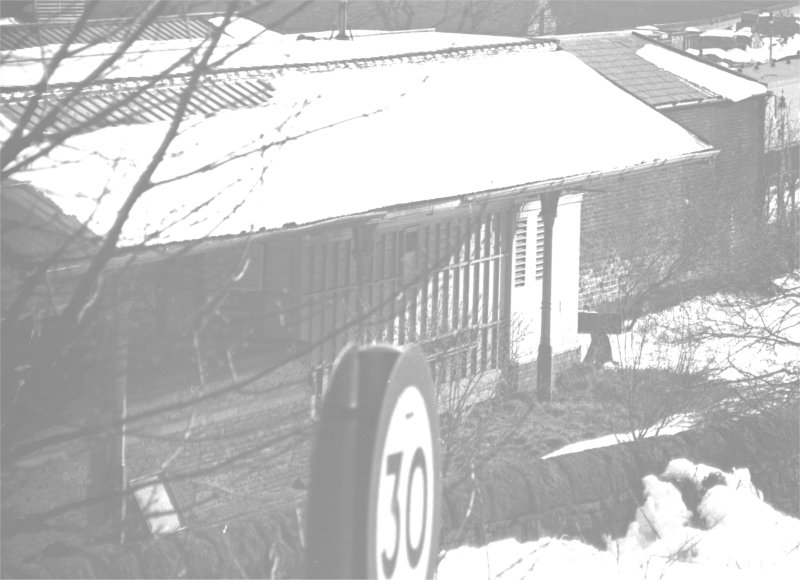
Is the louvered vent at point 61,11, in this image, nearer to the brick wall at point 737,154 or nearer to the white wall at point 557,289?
the white wall at point 557,289

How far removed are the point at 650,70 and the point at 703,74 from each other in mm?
1773

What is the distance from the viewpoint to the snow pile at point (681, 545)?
675 centimetres

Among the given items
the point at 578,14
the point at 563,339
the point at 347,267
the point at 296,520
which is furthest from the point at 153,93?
the point at 578,14

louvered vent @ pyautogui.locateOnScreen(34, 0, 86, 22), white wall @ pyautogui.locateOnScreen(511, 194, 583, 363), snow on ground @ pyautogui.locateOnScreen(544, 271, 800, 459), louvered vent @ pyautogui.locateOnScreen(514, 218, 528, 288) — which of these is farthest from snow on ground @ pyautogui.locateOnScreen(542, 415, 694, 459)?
louvered vent @ pyautogui.locateOnScreen(34, 0, 86, 22)

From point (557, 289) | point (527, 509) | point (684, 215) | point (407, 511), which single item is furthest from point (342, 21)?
point (407, 511)

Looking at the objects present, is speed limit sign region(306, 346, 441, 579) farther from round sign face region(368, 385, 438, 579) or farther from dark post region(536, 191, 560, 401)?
dark post region(536, 191, 560, 401)

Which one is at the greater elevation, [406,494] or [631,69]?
[631,69]

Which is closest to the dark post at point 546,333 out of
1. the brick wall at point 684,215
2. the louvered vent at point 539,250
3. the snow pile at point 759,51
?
the louvered vent at point 539,250

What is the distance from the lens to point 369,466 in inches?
73.2

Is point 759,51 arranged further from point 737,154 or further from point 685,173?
point 685,173

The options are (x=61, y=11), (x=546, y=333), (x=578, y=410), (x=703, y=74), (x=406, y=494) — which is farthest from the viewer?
(x=703, y=74)

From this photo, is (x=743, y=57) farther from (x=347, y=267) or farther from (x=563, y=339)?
(x=347, y=267)

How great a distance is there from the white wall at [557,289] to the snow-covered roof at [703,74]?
16.7 feet

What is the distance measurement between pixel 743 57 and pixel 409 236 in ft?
59.3
